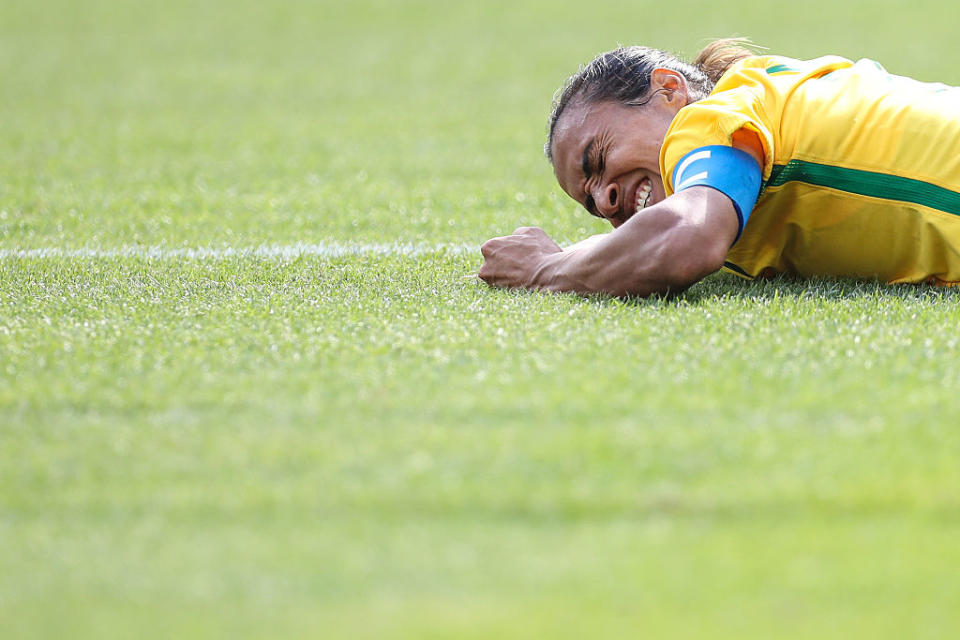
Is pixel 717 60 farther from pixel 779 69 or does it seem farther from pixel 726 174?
pixel 726 174

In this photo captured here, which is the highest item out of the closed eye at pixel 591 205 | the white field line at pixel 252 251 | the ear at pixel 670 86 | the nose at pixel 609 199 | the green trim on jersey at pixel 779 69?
the green trim on jersey at pixel 779 69

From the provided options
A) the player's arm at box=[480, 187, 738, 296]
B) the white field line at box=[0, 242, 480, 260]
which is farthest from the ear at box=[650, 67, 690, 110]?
the white field line at box=[0, 242, 480, 260]

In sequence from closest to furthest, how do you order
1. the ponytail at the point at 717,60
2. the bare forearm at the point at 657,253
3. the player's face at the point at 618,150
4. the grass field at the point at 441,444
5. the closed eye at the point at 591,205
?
the grass field at the point at 441,444, the bare forearm at the point at 657,253, the player's face at the point at 618,150, the closed eye at the point at 591,205, the ponytail at the point at 717,60

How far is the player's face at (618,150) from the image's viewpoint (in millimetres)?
3082

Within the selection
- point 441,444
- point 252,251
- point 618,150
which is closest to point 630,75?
point 618,150

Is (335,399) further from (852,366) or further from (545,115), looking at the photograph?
(545,115)

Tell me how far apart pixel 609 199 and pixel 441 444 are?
1.45 meters

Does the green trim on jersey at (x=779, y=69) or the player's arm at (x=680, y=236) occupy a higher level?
the green trim on jersey at (x=779, y=69)

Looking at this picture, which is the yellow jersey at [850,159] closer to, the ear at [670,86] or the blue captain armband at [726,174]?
the blue captain armband at [726,174]

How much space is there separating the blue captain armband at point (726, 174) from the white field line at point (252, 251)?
997 millimetres

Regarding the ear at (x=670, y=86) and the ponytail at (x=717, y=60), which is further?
the ponytail at (x=717, y=60)

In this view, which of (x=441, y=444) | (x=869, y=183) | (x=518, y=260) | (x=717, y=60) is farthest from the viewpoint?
(x=717, y=60)

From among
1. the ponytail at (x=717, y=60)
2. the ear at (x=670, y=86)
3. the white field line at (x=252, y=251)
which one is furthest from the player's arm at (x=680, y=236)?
the white field line at (x=252, y=251)

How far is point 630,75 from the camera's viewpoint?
317 cm
